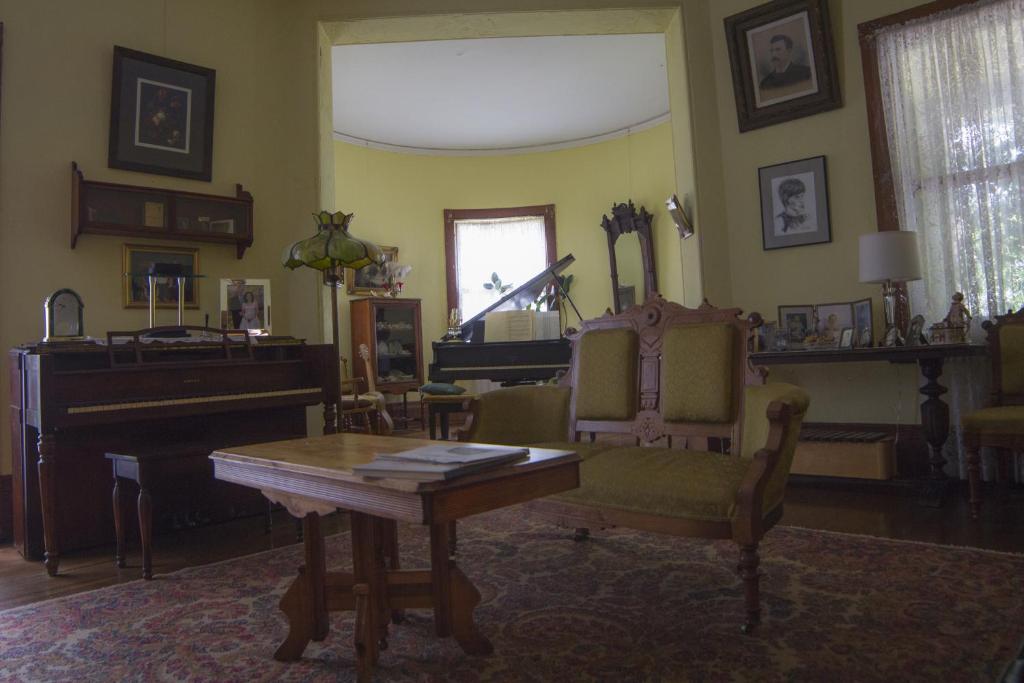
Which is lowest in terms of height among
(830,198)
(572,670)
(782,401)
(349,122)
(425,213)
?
(572,670)

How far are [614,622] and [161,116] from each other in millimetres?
4001

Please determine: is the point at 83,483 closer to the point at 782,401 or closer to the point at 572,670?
the point at 572,670

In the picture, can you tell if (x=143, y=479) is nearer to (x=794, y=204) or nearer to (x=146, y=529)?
(x=146, y=529)

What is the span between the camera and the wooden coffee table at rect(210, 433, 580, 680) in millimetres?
1648

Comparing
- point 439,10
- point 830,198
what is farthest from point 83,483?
point 830,198

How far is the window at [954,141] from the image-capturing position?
149 inches

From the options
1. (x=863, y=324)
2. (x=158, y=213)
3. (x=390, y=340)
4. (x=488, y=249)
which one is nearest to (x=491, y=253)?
(x=488, y=249)

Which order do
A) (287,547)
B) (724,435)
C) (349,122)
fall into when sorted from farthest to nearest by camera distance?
(349,122), (287,547), (724,435)

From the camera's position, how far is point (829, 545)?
2.84 metres

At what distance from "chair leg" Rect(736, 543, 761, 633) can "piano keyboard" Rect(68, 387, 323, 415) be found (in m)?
2.63

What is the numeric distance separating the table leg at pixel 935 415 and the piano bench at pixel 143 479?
3.80m

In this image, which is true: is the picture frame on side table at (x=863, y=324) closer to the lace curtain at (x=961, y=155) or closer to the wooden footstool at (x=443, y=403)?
the lace curtain at (x=961, y=155)

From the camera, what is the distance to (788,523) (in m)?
3.25

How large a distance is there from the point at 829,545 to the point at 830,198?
257cm
